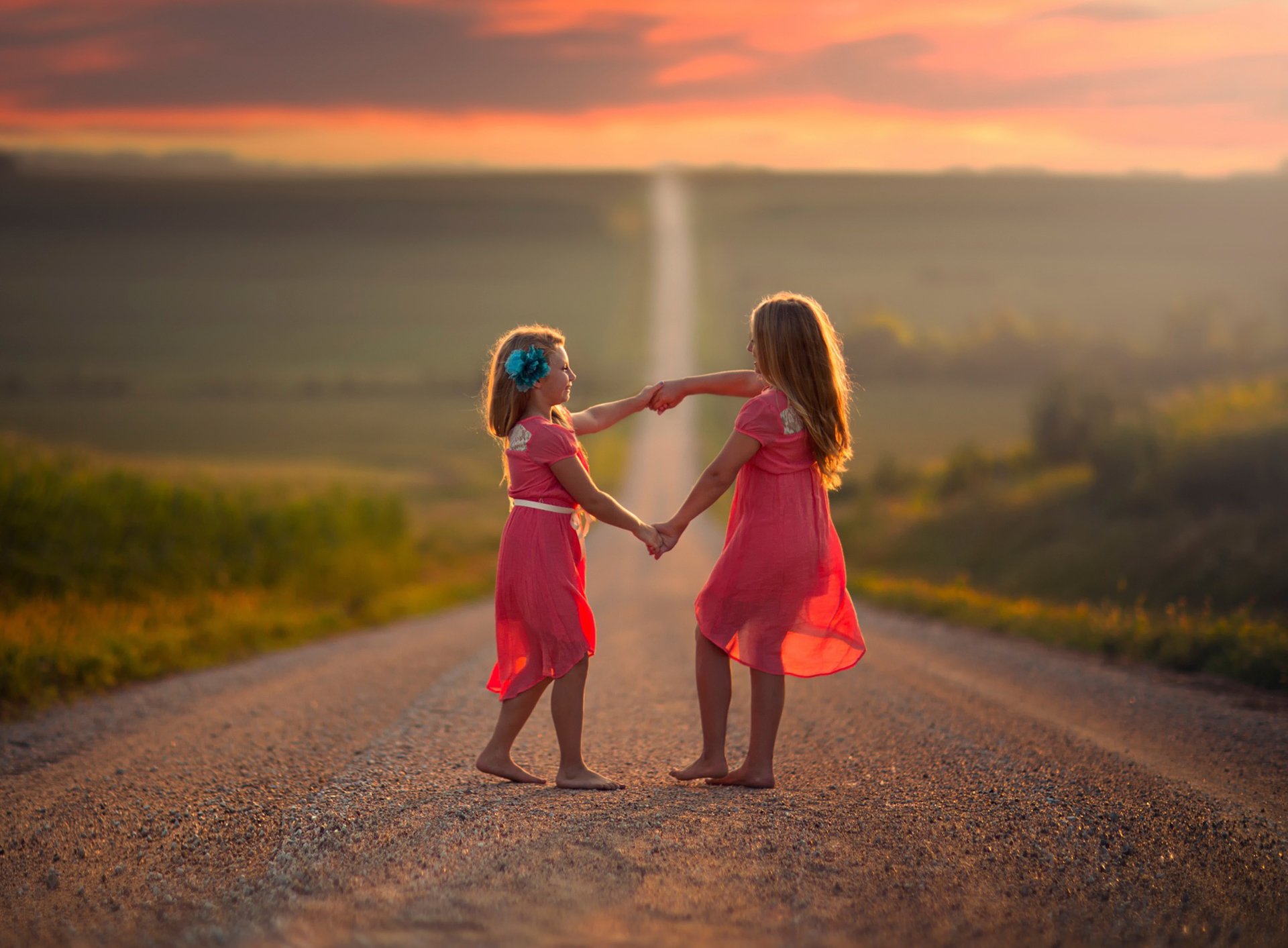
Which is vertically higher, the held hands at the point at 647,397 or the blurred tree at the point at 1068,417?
the held hands at the point at 647,397

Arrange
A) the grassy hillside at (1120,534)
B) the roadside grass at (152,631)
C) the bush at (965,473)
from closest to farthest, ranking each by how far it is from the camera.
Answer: the roadside grass at (152,631)
the grassy hillside at (1120,534)
the bush at (965,473)

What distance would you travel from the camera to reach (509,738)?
5125 mm

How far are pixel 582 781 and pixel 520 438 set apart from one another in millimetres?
1644

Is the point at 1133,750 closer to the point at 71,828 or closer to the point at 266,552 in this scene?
the point at 71,828

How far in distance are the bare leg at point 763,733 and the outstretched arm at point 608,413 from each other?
1.50 meters

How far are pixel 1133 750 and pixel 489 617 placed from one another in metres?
10.7

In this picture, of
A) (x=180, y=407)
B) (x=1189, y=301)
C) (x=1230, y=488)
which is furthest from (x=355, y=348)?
(x=1230, y=488)

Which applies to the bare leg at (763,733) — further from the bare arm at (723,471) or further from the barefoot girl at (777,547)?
the bare arm at (723,471)

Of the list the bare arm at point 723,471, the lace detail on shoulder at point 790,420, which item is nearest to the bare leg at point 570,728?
the bare arm at point 723,471

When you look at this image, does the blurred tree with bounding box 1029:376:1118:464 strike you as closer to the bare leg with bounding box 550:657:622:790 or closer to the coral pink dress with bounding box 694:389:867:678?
the coral pink dress with bounding box 694:389:867:678

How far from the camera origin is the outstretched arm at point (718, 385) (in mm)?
5367

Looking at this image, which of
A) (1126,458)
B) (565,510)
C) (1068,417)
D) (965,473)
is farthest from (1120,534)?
(565,510)

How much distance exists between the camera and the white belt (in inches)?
198

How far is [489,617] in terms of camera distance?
15484 millimetres
